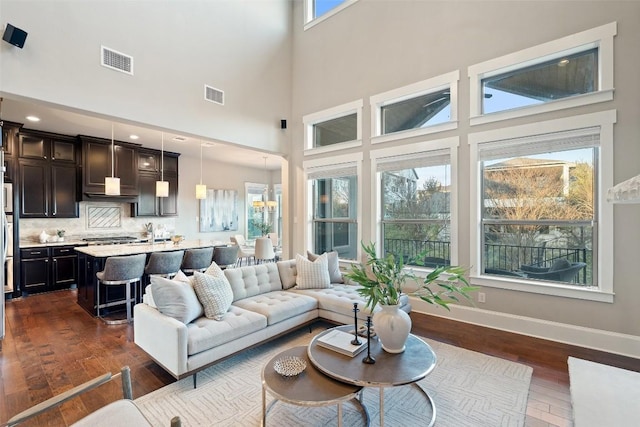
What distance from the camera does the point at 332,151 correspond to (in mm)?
5426

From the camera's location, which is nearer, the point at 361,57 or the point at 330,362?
the point at 330,362

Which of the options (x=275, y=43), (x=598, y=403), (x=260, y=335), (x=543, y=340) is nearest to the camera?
(x=598, y=403)

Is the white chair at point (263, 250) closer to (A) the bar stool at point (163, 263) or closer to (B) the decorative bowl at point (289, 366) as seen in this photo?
(A) the bar stool at point (163, 263)

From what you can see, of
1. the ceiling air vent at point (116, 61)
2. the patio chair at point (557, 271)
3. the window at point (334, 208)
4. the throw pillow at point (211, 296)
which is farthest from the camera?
the window at point (334, 208)

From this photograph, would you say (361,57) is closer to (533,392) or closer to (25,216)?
(533,392)

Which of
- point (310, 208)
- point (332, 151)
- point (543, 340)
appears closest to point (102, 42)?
point (332, 151)

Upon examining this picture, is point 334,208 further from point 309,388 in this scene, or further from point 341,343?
point 309,388

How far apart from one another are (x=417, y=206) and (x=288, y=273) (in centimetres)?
217

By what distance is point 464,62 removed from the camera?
4016 millimetres

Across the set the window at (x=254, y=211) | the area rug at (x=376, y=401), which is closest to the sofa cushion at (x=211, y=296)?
the area rug at (x=376, y=401)

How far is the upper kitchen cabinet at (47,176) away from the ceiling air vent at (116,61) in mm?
3302

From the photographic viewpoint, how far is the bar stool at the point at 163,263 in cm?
436

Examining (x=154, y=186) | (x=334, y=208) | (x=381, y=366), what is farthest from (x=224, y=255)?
(x=381, y=366)

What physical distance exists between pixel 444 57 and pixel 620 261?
3.19 meters
